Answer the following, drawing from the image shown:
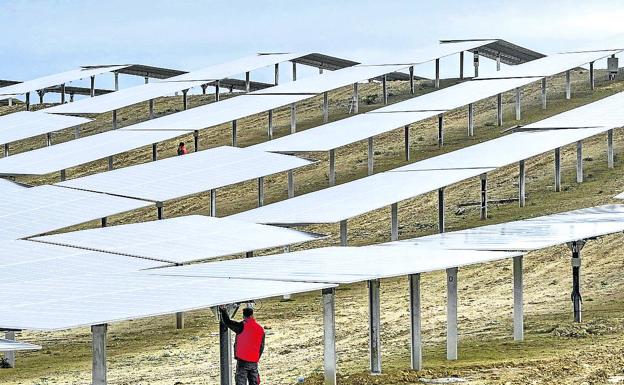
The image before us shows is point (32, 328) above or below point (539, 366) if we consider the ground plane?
above

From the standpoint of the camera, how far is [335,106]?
62.1m

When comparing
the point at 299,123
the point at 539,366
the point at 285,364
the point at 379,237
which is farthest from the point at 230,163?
the point at 299,123

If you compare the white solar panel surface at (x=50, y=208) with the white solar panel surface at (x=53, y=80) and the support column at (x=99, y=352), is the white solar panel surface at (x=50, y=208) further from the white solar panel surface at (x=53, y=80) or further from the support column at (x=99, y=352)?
the white solar panel surface at (x=53, y=80)

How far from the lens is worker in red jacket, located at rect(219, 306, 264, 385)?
20266 millimetres

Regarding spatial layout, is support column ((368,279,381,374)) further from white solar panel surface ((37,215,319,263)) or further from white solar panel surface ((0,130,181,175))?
white solar panel surface ((0,130,181,175))

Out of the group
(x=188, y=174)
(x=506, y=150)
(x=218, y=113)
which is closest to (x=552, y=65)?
(x=218, y=113)

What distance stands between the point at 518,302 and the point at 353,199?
684 cm

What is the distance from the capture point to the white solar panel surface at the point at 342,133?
4328 cm

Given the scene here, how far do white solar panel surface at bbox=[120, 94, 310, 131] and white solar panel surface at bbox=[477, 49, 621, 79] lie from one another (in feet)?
25.5

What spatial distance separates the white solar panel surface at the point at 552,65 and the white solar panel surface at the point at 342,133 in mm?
7224

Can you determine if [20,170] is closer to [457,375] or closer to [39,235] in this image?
[39,235]

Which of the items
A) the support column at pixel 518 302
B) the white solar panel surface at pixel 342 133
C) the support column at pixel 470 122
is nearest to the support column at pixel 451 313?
the support column at pixel 518 302

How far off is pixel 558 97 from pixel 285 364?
109 feet

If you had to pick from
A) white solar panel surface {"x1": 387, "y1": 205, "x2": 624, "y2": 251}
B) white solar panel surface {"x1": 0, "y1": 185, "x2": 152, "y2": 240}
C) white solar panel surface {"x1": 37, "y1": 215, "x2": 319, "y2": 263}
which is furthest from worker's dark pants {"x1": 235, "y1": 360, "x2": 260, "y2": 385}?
white solar panel surface {"x1": 0, "y1": 185, "x2": 152, "y2": 240}
